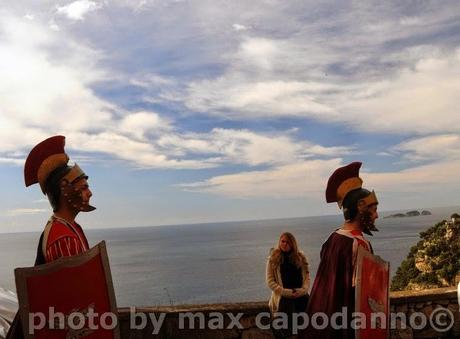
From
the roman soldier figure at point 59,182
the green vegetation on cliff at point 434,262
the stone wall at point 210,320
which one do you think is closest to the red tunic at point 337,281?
the roman soldier figure at point 59,182

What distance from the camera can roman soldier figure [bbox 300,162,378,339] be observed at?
4.02m

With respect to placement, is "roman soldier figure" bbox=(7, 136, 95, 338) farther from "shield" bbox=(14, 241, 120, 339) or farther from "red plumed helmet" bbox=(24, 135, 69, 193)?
"shield" bbox=(14, 241, 120, 339)

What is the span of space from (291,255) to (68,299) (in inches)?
133

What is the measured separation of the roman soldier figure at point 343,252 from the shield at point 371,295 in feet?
0.23

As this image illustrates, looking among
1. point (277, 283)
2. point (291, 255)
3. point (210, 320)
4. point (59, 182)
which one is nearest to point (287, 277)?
point (277, 283)

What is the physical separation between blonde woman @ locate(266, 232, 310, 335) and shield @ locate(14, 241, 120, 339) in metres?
2.93

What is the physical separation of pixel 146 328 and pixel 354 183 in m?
3.26

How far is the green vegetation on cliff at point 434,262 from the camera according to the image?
2762 cm

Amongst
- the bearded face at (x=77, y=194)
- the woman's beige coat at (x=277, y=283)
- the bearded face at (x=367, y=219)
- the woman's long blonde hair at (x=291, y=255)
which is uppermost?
the bearded face at (x=77, y=194)

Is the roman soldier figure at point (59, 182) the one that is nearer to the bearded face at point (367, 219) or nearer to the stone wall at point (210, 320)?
the bearded face at point (367, 219)

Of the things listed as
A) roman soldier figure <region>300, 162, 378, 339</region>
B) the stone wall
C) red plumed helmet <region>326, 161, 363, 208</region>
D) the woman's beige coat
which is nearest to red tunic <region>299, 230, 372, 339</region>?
roman soldier figure <region>300, 162, 378, 339</region>

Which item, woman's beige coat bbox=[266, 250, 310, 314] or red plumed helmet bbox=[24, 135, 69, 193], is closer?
red plumed helmet bbox=[24, 135, 69, 193]

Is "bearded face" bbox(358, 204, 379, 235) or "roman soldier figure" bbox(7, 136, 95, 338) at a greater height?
"roman soldier figure" bbox(7, 136, 95, 338)

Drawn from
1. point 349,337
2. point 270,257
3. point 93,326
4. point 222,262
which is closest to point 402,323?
point 270,257
